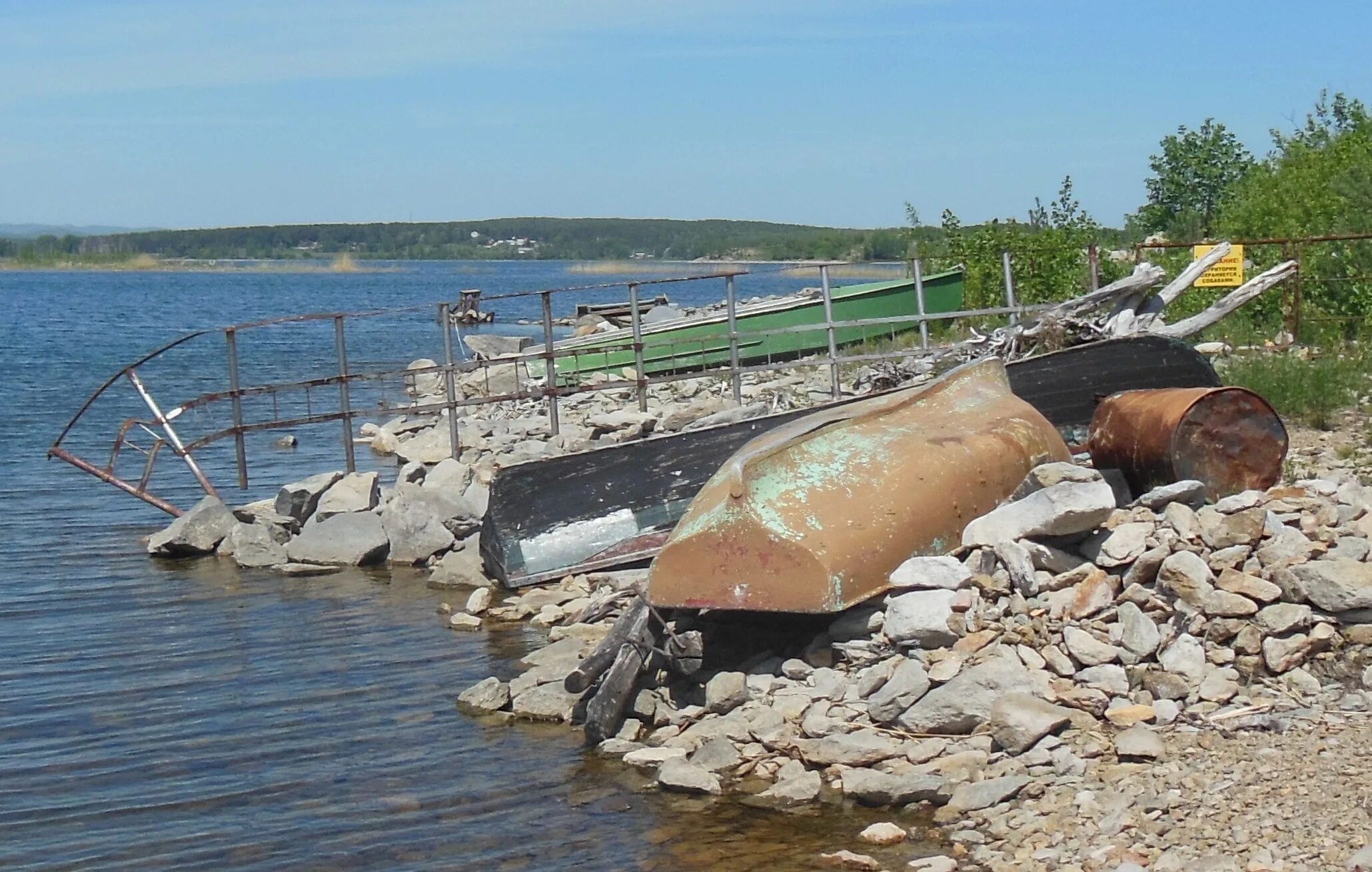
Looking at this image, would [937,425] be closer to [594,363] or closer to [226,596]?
[226,596]

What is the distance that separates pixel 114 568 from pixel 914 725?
27.6ft

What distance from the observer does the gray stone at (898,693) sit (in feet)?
23.1

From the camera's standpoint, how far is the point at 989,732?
22.3 ft

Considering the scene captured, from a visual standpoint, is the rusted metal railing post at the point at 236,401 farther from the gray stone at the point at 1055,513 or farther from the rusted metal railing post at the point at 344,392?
the gray stone at the point at 1055,513

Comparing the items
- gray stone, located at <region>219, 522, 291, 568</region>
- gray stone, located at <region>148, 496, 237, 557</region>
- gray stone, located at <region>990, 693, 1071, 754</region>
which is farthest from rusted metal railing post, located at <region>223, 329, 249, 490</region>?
gray stone, located at <region>990, 693, 1071, 754</region>

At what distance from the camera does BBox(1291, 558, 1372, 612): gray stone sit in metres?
6.97

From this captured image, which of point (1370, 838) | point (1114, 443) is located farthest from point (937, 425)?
point (1370, 838)

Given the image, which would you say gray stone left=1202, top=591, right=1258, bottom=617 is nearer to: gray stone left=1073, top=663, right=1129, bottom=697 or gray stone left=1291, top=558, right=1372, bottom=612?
gray stone left=1291, top=558, right=1372, bottom=612

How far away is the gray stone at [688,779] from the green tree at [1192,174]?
26.5 meters

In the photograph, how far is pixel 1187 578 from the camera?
728 centimetres

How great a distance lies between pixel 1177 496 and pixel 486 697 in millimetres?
3967

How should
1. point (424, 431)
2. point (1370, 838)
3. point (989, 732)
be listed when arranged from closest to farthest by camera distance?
point (1370, 838), point (989, 732), point (424, 431)

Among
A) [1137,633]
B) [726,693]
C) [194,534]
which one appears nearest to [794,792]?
[726,693]

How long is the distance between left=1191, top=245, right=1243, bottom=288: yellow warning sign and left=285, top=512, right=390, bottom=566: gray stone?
937 cm
